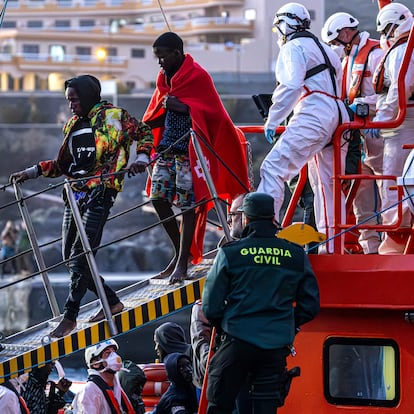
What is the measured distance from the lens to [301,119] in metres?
9.28

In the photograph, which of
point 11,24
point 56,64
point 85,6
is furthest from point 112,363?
point 11,24

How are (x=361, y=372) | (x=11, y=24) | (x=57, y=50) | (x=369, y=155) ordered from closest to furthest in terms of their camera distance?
(x=361, y=372) → (x=369, y=155) → (x=57, y=50) → (x=11, y=24)

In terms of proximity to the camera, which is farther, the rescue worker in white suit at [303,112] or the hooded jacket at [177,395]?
the hooded jacket at [177,395]

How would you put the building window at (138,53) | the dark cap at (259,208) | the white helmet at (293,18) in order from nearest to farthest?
the dark cap at (259,208) → the white helmet at (293,18) → the building window at (138,53)

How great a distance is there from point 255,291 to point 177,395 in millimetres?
2653

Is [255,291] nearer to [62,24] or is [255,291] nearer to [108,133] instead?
[108,133]

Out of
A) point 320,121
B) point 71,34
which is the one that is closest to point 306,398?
point 320,121

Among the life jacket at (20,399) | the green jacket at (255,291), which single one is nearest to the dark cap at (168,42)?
the green jacket at (255,291)

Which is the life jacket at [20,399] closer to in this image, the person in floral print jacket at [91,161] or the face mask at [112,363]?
the face mask at [112,363]

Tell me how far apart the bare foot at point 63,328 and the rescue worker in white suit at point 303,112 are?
5.50 feet

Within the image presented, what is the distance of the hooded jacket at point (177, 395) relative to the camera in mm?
9906

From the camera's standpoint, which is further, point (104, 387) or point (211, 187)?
point (104, 387)

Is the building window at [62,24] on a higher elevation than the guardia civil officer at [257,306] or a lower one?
lower

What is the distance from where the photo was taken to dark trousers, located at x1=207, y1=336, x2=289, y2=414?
24.9 ft
